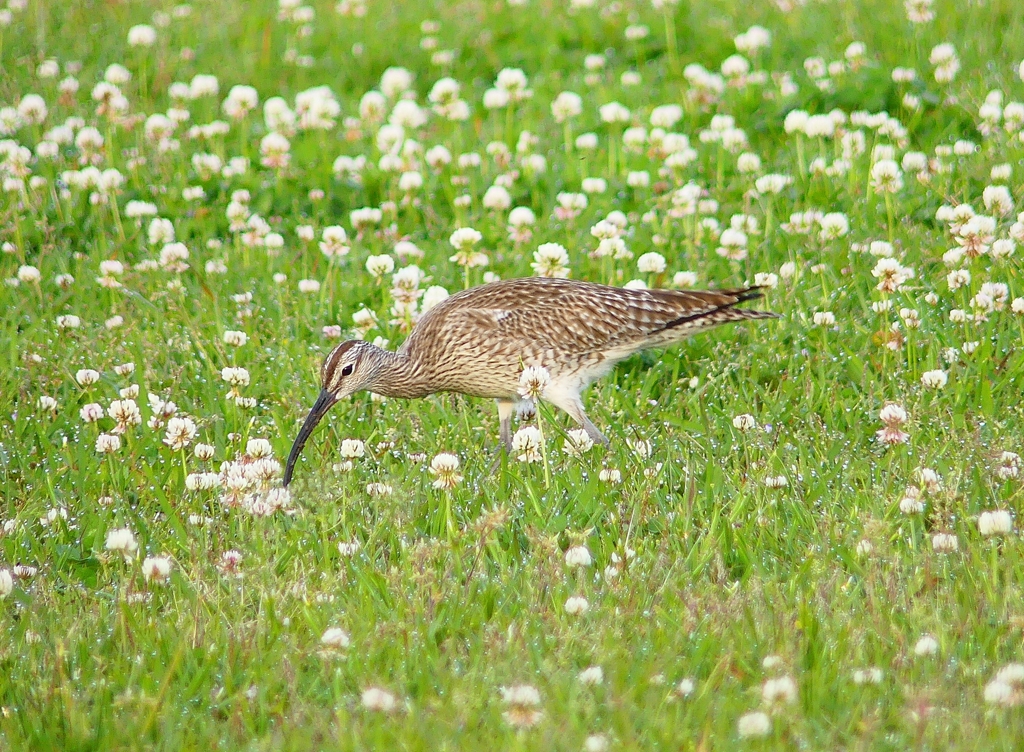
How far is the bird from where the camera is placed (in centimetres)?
657

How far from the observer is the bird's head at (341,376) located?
20.3 feet

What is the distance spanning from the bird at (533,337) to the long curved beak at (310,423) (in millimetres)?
130

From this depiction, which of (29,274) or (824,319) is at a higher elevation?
(29,274)

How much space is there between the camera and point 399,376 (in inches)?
264

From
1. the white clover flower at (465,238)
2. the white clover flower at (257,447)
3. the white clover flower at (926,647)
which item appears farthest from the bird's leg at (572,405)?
the white clover flower at (926,647)

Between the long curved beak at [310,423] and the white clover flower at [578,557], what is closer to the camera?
the white clover flower at [578,557]

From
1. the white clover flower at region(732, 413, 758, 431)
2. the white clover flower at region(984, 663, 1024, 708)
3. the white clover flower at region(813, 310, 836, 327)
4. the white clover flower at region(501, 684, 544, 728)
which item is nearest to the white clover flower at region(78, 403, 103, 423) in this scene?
the white clover flower at region(732, 413, 758, 431)

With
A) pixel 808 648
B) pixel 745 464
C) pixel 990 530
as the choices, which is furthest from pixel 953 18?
pixel 808 648

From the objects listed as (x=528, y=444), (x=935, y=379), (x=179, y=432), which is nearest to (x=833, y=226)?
(x=935, y=379)

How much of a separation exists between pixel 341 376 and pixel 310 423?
299 mm

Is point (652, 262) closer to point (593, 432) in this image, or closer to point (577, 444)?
point (593, 432)

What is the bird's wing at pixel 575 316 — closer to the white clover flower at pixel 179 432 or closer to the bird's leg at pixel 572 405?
the bird's leg at pixel 572 405

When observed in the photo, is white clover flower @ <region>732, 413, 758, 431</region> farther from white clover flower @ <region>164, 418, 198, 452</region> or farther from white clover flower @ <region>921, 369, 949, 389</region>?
white clover flower @ <region>164, 418, 198, 452</region>

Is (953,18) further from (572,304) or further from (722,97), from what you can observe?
(572,304)
